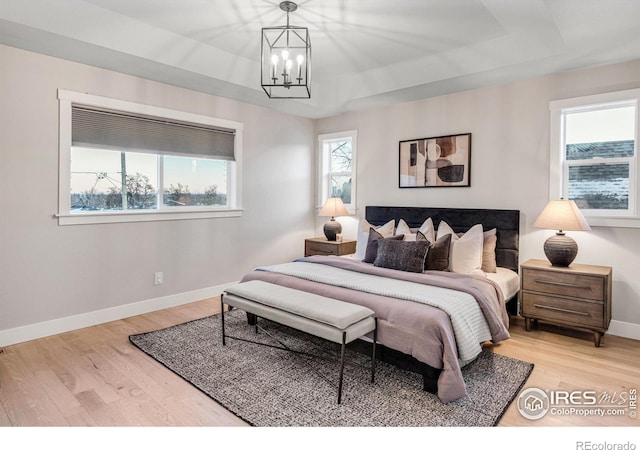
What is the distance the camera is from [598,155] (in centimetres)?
348

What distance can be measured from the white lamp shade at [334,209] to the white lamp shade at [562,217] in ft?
7.54

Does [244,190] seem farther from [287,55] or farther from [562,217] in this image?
[562,217]

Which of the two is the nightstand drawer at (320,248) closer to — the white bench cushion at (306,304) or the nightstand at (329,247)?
the nightstand at (329,247)

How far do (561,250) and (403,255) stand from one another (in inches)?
53.8

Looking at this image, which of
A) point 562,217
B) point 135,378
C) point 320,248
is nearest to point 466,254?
point 562,217

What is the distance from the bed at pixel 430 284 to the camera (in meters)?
2.32

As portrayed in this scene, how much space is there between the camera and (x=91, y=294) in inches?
140

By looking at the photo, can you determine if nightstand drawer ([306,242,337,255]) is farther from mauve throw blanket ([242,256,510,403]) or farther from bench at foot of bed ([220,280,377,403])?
bench at foot of bed ([220,280,377,403])

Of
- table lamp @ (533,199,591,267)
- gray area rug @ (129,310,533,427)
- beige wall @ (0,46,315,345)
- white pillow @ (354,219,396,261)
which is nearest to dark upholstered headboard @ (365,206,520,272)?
white pillow @ (354,219,396,261)

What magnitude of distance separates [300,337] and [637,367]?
100.0 inches

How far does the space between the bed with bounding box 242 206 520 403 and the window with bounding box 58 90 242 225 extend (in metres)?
1.45
